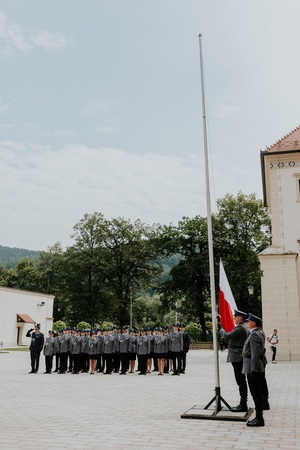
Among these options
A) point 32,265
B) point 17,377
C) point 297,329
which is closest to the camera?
point 17,377

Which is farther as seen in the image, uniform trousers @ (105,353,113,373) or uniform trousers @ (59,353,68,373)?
uniform trousers @ (59,353,68,373)

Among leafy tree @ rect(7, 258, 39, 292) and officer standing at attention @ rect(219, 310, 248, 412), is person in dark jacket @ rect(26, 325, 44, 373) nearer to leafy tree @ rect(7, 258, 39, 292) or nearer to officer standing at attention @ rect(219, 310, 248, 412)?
officer standing at attention @ rect(219, 310, 248, 412)

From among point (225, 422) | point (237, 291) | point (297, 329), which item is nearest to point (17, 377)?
point (225, 422)

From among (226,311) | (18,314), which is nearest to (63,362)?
(226,311)

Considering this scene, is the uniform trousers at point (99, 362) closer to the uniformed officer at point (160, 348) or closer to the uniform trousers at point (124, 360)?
the uniform trousers at point (124, 360)

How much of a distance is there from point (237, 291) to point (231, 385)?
3302cm

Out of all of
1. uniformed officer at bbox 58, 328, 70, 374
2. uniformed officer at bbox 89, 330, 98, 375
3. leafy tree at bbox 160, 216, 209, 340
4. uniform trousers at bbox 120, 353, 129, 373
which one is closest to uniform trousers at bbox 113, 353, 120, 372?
uniform trousers at bbox 120, 353, 129, 373

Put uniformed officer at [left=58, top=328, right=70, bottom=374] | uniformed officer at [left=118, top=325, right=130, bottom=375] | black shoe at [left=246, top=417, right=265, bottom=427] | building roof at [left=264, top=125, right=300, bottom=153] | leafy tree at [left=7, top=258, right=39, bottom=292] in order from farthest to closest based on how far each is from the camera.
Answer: leafy tree at [left=7, top=258, right=39, bottom=292]
building roof at [left=264, top=125, right=300, bottom=153]
uniformed officer at [left=58, top=328, right=70, bottom=374]
uniformed officer at [left=118, top=325, right=130, bottom=375]
black shoe at [left=246, top=417, right=265, bottom=427]

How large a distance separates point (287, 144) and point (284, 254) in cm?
649

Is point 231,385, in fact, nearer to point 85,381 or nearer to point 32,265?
point 85,381

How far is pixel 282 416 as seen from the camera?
26.6 ft

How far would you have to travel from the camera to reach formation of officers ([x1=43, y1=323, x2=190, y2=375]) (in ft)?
57.2

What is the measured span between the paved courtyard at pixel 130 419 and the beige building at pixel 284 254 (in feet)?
31.0

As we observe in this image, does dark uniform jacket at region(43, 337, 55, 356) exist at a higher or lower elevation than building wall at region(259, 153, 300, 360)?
lower
